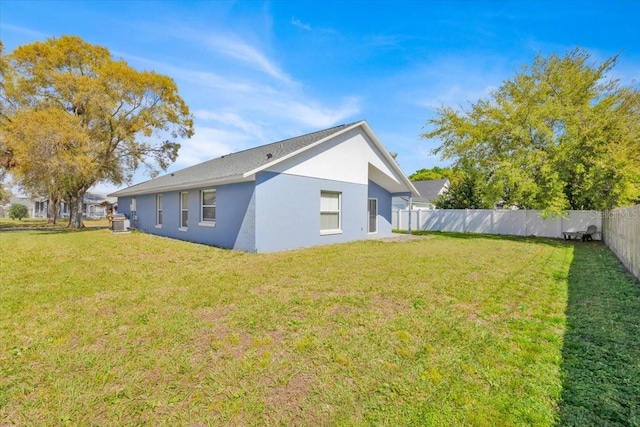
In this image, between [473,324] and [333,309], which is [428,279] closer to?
[473,324]

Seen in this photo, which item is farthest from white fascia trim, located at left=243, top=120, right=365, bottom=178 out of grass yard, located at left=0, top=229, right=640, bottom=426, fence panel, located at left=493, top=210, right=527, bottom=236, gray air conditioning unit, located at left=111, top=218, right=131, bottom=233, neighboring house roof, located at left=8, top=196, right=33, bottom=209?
neighboring house roof, located at left=8, top=196, right=33, bottom=209

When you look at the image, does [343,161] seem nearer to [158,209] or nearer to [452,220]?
[158,209]

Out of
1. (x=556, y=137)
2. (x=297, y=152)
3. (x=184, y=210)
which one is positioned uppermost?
(x=556, y=137)

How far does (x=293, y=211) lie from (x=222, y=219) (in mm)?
2726

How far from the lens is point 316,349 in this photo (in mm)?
3402

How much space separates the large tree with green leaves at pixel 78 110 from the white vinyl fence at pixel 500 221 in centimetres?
1962

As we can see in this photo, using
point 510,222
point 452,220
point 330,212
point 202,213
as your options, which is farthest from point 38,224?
point 510,222

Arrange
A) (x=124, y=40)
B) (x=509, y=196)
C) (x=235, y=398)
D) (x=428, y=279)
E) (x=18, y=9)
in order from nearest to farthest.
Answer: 1. (x=235, y=398)
2. (x=428, y=279)
3. (x=18, y=9)
4. (x=124, y=40)
5. (x=509, y=196)

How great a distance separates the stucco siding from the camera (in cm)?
1023

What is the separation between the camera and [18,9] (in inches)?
399

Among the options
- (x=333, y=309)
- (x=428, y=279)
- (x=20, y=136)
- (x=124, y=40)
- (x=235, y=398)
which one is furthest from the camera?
(x=20, y=136)

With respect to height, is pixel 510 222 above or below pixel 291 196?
below

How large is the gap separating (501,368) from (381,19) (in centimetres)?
1171

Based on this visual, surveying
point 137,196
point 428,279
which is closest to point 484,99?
point 428,279
